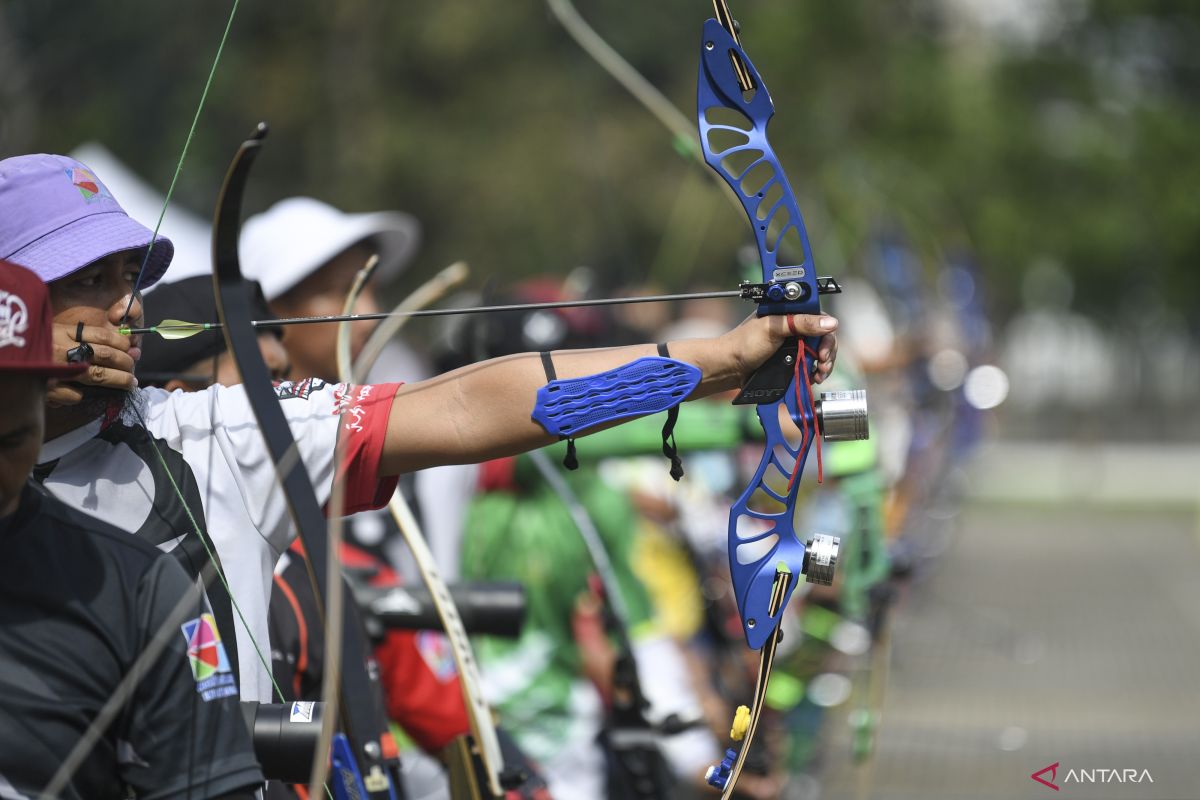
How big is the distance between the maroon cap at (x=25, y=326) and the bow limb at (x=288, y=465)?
0.27 metres

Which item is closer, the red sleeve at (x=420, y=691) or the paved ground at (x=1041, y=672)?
the red sleeve at (x=420, y=691)

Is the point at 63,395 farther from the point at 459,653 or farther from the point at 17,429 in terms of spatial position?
the point at 459,653

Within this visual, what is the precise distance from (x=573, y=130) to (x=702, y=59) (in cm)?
2107

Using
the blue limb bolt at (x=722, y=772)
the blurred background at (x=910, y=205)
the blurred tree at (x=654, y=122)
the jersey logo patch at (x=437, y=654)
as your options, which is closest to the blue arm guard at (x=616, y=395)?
the blue limb bolt at (x=722, y=772)

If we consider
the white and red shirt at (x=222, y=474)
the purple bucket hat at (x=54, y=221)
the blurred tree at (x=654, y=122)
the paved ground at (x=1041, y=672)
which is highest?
the blurred tree at (x=654, y=122)

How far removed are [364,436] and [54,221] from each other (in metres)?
0.49

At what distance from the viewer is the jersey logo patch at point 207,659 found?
5.67ft

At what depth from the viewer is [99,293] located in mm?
2014

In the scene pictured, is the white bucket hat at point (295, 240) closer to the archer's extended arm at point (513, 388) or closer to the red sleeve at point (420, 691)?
the red sleeve at point (420, 691)

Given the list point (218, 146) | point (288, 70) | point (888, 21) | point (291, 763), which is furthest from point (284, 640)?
point (888, 21)

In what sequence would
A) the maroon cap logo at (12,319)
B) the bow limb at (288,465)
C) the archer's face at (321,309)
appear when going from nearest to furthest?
the maroon cap logo at (12,319), the bow limb at (288,465), the archer's face at (321,309)

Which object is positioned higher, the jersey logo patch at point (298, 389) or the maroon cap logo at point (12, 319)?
the maroon cap logo at point (12, 319)

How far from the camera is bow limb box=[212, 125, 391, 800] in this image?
72.3 inches

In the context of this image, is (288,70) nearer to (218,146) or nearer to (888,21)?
(218,146)
